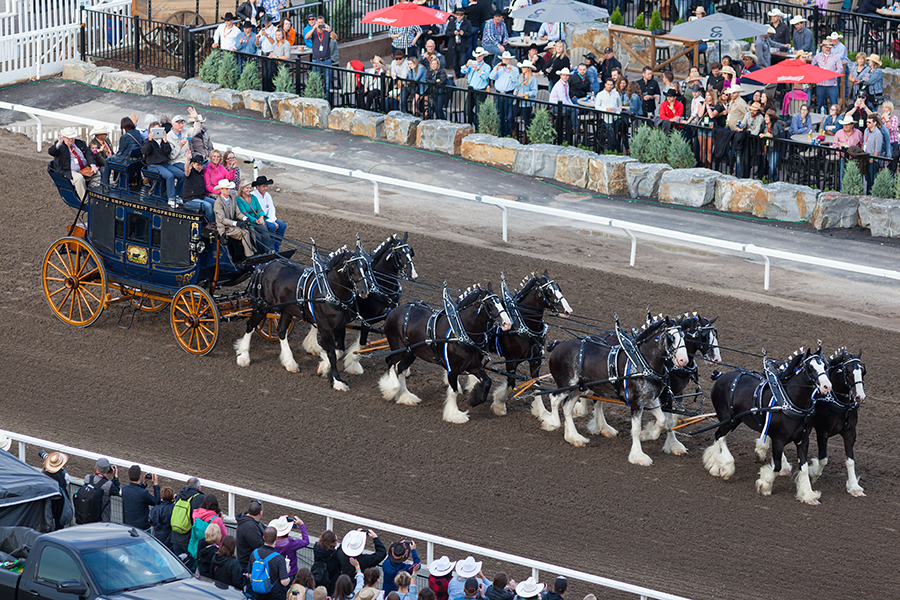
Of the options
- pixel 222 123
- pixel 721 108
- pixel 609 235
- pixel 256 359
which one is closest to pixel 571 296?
pixel 609 235

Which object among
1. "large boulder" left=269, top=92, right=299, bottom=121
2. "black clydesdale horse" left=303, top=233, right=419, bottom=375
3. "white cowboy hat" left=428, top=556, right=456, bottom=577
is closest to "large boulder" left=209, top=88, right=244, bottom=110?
Answer: "large boulder" left=269, top=92, right=299, bottom=121

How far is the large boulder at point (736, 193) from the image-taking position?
21.6 metres

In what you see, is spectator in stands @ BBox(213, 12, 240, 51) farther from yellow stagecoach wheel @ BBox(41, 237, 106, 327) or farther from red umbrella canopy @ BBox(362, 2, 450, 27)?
yellow stagecoach wheel @ BBox(41, 237, 106, 327)

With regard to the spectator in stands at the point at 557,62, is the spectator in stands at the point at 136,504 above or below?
below

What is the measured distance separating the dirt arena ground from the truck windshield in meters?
3.03

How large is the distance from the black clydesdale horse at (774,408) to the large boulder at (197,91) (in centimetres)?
1558

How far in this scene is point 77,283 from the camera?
1711 cm

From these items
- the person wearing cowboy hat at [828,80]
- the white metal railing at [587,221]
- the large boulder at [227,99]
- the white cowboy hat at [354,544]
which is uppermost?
the person wearing cowboy hat at [828,80]

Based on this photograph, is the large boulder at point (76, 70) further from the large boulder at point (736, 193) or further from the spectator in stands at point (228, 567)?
the spectator in stands at point (228, 567)

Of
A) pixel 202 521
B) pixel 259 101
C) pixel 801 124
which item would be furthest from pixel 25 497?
pixel 801 124

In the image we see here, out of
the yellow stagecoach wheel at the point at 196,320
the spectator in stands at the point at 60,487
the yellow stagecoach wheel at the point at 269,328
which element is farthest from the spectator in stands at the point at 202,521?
the yellow stagecoach wheel at the point at 269,328

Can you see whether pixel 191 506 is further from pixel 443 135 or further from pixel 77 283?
pixel 443 135

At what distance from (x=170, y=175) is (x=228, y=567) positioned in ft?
23.9

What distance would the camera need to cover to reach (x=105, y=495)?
11.5m
